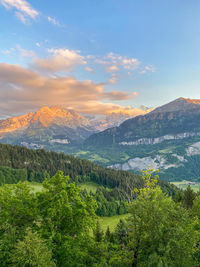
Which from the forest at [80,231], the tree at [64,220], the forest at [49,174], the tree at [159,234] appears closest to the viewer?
the tree at [159,234]

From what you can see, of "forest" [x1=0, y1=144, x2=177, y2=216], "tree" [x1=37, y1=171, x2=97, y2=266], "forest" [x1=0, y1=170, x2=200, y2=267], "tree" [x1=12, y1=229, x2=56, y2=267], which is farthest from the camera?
"forest" [x1=0, y1=144, x2=177, y2=216]

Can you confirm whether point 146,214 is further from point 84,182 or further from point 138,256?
point 84,182

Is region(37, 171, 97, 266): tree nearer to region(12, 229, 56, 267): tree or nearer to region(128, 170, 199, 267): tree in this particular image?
region(12, 229, 56, 267): tree

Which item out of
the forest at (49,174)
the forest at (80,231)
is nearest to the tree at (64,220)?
the forest at (80,231)

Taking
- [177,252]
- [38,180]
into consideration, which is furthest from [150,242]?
[38,180]

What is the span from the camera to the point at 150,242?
83.0ft

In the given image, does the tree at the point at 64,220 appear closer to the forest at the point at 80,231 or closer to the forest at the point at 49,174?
the forest at the point at 80,231

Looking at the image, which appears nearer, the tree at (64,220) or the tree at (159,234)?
the tree at (159,234)

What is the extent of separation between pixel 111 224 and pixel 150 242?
90488mm

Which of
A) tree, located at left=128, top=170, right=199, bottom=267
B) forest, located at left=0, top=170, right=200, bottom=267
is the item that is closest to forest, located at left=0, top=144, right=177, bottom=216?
forest, located at left=0, top=170, right=200, bottom=267

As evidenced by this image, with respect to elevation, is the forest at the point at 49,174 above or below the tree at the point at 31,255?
below

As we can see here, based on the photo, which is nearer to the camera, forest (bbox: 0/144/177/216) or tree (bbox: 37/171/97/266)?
tree (bbox: 37/171/97/266)

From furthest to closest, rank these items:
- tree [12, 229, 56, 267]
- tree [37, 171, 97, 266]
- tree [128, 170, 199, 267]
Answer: tree [37, 171, 97, 266], tree [12, 229, 56, 267], tree [128, 170, 199, 267]

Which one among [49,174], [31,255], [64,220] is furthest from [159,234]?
[49,174]
